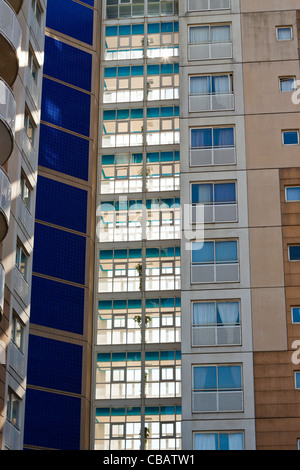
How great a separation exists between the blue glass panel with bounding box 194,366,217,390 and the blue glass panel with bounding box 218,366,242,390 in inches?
10.9

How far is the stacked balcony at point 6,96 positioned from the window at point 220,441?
48.3 ft

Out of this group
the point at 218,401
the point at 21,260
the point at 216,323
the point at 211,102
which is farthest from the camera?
the point at 211,102

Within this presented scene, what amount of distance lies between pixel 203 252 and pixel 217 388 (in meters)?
6.77

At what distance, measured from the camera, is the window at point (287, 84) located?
48.5m

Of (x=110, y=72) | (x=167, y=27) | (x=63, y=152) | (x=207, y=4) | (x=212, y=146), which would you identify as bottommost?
(x=212, y=146)

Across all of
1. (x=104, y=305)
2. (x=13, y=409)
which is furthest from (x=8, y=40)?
(x=104, y=305)

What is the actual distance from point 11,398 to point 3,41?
13.6 meters

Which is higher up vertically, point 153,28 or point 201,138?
point 153,28

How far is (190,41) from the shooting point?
50.6 m

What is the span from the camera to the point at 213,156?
156 feet

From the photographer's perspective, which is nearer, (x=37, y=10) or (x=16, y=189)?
(x=16, y=189)

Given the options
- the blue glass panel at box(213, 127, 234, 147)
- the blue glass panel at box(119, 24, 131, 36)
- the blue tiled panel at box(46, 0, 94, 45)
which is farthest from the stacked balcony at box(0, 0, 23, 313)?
the blue glass panel at box(119, 24, 131, 36)

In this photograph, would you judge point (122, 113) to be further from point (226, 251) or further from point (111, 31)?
point (226, 251)

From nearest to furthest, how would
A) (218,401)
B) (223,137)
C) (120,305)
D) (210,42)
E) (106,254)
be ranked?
(218,401)
(223,137)
(210,42)
(120,305)
(106,254)
